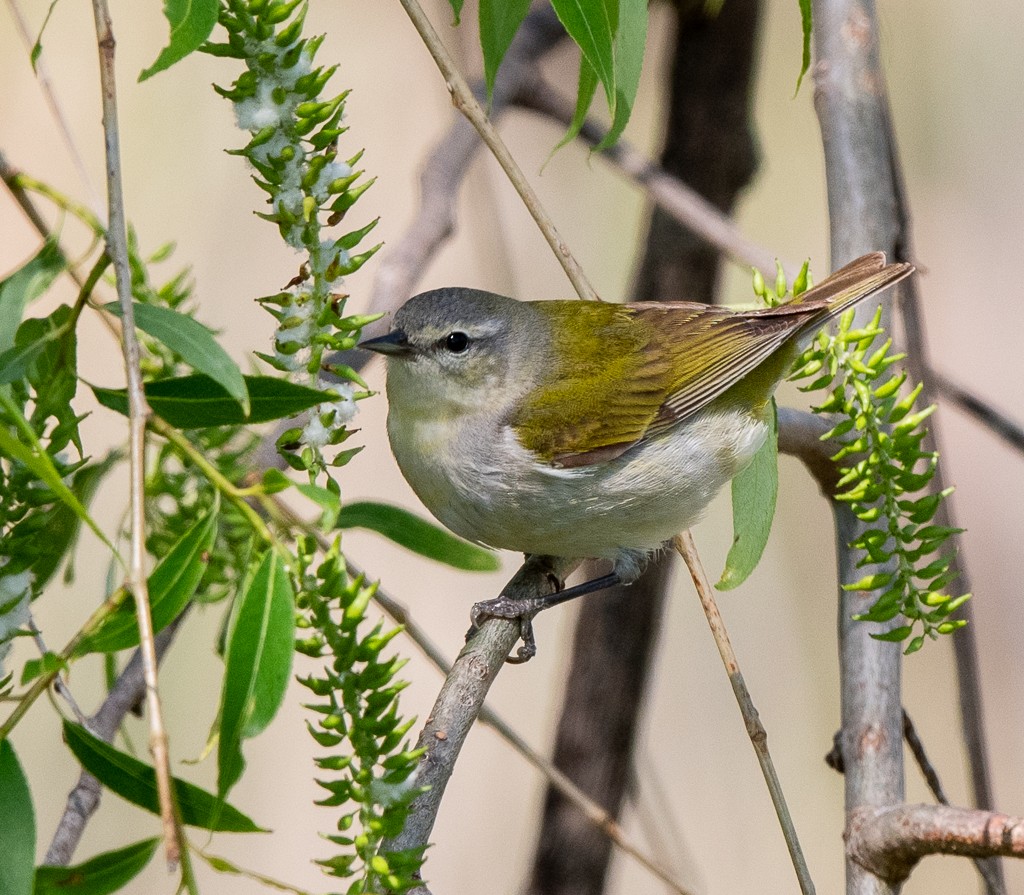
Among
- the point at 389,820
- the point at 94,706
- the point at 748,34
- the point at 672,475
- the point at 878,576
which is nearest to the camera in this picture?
the point at 389,820

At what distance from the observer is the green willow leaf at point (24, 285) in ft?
4.05

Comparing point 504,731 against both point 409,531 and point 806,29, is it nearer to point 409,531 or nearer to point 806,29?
point 409,531

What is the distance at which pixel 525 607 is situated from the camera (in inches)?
91.1

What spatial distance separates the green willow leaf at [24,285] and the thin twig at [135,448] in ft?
0.48

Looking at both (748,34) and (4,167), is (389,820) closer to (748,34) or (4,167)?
(4,167)

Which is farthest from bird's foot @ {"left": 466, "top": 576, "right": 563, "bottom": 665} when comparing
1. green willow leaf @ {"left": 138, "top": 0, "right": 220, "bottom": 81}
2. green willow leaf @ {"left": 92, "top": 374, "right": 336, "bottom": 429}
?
green willow leaf @ {"left": 138, "top": 0, "right": 220, "bottom": 81}

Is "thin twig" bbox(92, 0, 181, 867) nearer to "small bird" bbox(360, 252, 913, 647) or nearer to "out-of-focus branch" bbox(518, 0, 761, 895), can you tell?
"small bird" bbox(360, 252, 913, 647)

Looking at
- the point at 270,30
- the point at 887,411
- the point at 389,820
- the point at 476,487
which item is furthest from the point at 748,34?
the point at 389,820

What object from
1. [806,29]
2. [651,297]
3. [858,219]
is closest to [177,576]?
[806,29]

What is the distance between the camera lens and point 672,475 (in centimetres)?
266

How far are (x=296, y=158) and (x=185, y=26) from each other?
0.17 m

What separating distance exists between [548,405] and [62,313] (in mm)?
1525

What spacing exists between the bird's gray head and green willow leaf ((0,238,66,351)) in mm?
1306

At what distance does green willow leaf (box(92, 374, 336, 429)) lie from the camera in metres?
1.29
